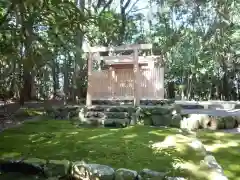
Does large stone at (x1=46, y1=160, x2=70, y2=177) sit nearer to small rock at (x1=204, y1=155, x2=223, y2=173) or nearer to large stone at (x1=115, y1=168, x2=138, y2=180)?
large stone at (x1=115, y1=168, x2=138, y2=180)

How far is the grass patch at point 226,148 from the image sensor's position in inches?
135

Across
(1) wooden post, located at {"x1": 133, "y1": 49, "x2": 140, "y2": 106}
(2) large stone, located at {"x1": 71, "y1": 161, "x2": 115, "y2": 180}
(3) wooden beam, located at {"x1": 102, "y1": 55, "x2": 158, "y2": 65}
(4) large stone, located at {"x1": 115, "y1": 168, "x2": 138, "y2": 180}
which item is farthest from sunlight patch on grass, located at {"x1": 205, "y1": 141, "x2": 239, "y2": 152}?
(3) wooden beam, located at {"x1": 102, "y1": 55, "x2": 158, "y2": 65}

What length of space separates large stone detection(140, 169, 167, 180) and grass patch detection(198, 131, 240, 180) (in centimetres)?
87

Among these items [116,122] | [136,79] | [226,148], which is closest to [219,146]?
[226,148]

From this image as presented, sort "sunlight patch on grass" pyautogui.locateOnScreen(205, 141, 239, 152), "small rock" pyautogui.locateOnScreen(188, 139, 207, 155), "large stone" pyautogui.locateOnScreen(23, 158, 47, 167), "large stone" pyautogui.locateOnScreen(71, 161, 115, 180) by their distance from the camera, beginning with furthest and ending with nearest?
"sunlight patch on grass" pyautogui.locateOnScreen(205, 141, 239, 152), "small rock" pyautogui.locateOnScreen(188, 139, 207, 155), "large stone" pyautogui.locateOnScreen(23, 158, 47, 167), "large stone" pyautogui.locateOnScreen(71, 161, 115, 180)

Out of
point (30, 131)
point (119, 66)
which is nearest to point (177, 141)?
point (30, 131)

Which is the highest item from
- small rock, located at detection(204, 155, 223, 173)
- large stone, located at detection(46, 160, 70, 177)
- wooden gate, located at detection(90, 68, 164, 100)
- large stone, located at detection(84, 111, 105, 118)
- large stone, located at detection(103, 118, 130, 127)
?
wooden gate, located at detection(90, 68, 164, 100)

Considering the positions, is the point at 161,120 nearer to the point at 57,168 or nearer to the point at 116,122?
the point at 116,122

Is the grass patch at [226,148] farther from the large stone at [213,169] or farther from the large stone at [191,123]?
the large stone at [191,123]

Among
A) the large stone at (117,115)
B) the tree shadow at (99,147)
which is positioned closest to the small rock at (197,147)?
the tree shadow at (99,147)

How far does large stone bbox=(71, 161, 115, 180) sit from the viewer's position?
303 centimetres

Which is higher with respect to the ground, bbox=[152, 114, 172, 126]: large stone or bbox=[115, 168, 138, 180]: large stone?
bbox=[152, 114, 172, 126]: large stone

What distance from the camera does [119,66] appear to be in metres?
9.12

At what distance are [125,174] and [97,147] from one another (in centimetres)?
133
